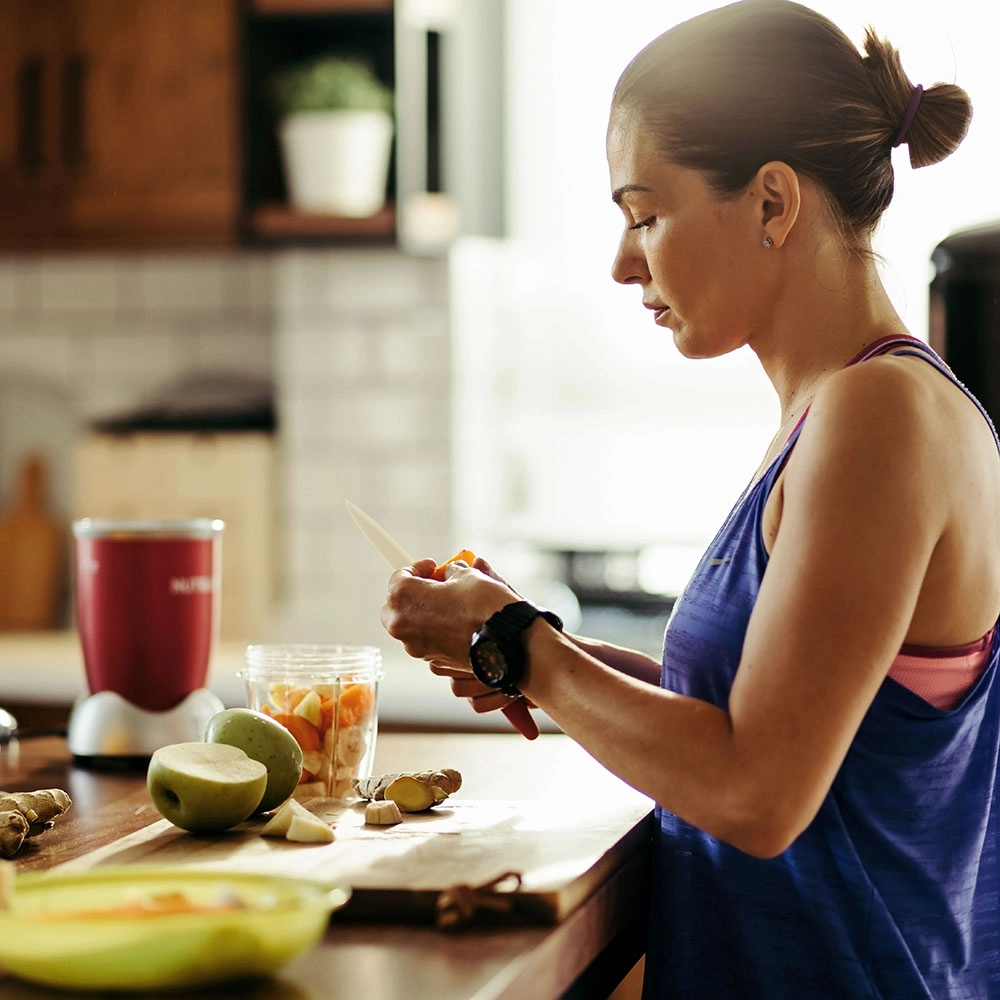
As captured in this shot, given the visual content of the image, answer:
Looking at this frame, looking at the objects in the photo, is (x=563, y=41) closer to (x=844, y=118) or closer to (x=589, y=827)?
(x=844, y=118)

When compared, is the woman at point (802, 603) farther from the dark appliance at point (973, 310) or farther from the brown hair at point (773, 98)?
the dark appliance at point (973, 310)

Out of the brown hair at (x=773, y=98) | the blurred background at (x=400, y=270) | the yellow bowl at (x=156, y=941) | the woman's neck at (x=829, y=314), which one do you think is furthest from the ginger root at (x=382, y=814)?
the blurred background at (x=400, y=270)

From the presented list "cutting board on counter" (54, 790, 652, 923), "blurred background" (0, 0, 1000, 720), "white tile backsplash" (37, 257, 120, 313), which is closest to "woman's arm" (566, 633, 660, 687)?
"cutting board on counter" (54, 790, 652, 923)

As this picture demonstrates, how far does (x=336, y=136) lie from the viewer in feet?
9.90

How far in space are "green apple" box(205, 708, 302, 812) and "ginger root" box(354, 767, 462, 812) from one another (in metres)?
0.08

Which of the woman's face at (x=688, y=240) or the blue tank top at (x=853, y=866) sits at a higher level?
the woman's face at (x=688, y=240)

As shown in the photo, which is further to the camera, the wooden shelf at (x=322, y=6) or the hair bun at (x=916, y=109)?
the wooden shelf at (x=322, y=6)

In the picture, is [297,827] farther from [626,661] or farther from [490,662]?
[626,661]

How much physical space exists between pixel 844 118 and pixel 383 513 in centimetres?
204

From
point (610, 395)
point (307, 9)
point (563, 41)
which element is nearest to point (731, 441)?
point (610, 395)

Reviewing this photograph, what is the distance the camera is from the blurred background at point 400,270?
3.03 m

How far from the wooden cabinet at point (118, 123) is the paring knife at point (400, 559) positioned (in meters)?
1.84

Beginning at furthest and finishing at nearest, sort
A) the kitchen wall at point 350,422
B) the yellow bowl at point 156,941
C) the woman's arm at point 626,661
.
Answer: the kitchen wall at point 350,422, the woman's arm at point 626,661, the yellow bowl at point 156,941

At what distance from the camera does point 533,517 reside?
3264mm
